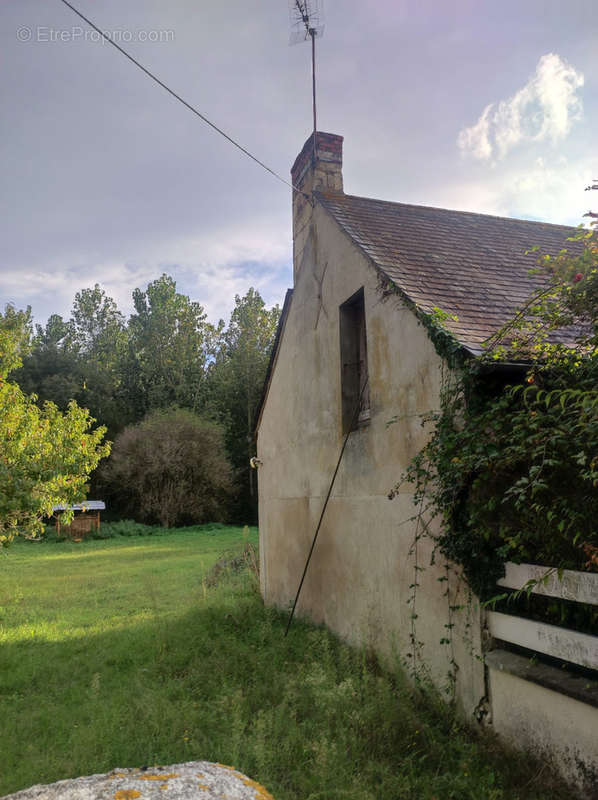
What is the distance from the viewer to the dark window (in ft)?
26.1

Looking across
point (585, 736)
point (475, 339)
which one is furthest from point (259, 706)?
point (475, 339)

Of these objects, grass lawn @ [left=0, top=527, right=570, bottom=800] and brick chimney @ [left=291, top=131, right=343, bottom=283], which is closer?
grass lawn @ [left=0, top=527, right=570, bottom=800]

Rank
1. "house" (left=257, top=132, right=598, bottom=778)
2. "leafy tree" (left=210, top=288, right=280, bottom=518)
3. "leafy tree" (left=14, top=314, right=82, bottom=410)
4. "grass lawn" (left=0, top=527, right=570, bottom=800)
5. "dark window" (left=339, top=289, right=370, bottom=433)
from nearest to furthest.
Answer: "grass lawn" (left=0, top=527, right=570, bottom=800), "house" (left=257, top=132, right=598, bottom=778), "dark window" (left=339, top=289, right=370, bottom=433), "leafy tree" (left=14, top=314, right=82, bottom=410), "leafy tree" (left=210, top=288, right=280, bottom=518)

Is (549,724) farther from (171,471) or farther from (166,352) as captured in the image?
(166,352)

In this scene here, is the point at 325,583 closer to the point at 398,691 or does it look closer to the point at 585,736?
the point at 398,691

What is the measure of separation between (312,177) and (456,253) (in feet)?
10.3

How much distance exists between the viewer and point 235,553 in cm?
1773

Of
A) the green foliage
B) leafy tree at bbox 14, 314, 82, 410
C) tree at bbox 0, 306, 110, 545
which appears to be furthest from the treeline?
the green foliage

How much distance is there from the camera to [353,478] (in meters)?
7.64

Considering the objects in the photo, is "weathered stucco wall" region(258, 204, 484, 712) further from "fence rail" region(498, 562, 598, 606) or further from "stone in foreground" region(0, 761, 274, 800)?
"stone in foreground" region(0, 761, 274, 800)

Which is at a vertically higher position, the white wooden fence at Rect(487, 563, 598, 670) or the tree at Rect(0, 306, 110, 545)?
the tree at Rect(0, 306, 110, 545)

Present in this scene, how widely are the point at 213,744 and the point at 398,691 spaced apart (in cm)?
181

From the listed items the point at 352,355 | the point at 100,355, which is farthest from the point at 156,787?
the point at 100,355

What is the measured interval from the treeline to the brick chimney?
2865 cm
